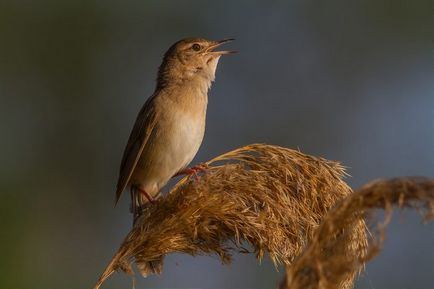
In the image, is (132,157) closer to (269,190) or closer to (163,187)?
(163,187)

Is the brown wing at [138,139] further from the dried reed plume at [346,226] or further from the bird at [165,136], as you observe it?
the dried reed plume at [346,226]

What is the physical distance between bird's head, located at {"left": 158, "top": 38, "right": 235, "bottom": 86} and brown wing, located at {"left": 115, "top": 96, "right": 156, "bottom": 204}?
0.32 meters

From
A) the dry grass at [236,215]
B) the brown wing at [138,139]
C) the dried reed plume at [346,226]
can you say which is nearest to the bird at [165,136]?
the brown wing at [138,139]

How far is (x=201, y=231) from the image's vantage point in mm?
2873

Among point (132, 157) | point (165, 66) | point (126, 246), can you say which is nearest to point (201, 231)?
point (126, 246)

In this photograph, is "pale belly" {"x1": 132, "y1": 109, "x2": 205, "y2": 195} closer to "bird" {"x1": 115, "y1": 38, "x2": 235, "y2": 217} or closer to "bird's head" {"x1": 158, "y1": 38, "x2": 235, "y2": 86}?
"bird" {"x1": 115, "y1": 38, "x2": 235, "y2": 217}

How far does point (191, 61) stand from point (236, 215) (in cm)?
281

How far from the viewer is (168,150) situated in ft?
16.0

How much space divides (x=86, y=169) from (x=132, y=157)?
91.8 inches

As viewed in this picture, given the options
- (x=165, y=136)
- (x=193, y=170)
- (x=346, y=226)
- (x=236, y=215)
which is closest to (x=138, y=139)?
(x=165, y=136)

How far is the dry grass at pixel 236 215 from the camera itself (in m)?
2.83

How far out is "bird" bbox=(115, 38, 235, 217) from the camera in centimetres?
488

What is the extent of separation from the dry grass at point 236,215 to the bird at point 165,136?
65.3 inches

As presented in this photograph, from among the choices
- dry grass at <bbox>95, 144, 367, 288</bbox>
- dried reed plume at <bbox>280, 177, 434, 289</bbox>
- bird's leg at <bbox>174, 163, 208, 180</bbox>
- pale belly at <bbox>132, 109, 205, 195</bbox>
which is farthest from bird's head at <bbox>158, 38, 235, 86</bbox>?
dried reed plume at <bbox>280, 177, 434, 289</bbox>
